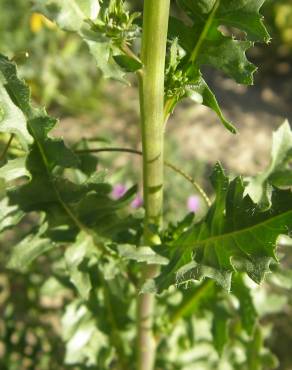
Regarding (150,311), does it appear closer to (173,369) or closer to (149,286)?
(149,286)

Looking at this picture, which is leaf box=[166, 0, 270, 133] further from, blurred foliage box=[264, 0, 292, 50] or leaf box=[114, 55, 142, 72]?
blurred foliage box=[264, 0, 292, 50]

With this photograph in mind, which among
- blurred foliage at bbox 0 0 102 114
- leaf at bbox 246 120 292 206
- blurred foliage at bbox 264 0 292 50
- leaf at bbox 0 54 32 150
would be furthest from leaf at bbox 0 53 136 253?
blurred foliage at bbox 264 0 292 50

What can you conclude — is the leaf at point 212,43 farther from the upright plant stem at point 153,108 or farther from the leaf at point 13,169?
the leaf at point 13,169

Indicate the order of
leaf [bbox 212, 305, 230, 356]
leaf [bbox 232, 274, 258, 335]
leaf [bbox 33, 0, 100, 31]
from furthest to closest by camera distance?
leaf [bbox 212, 305, 230, 356] → leaf [bbox 232, 274, 258, 335] → leaf [bbox 33, 0, 100, 31]

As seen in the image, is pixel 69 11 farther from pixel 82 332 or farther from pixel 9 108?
pixel 82 332

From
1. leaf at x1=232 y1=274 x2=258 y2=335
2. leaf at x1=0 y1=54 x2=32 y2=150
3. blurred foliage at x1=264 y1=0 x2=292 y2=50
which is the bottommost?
blurred foliage at x1=264 y1=0 x2=292 y2=50

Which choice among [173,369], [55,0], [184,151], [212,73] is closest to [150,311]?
[173,369]

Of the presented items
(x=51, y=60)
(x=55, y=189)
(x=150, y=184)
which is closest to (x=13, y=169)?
(x=55, y=189)
